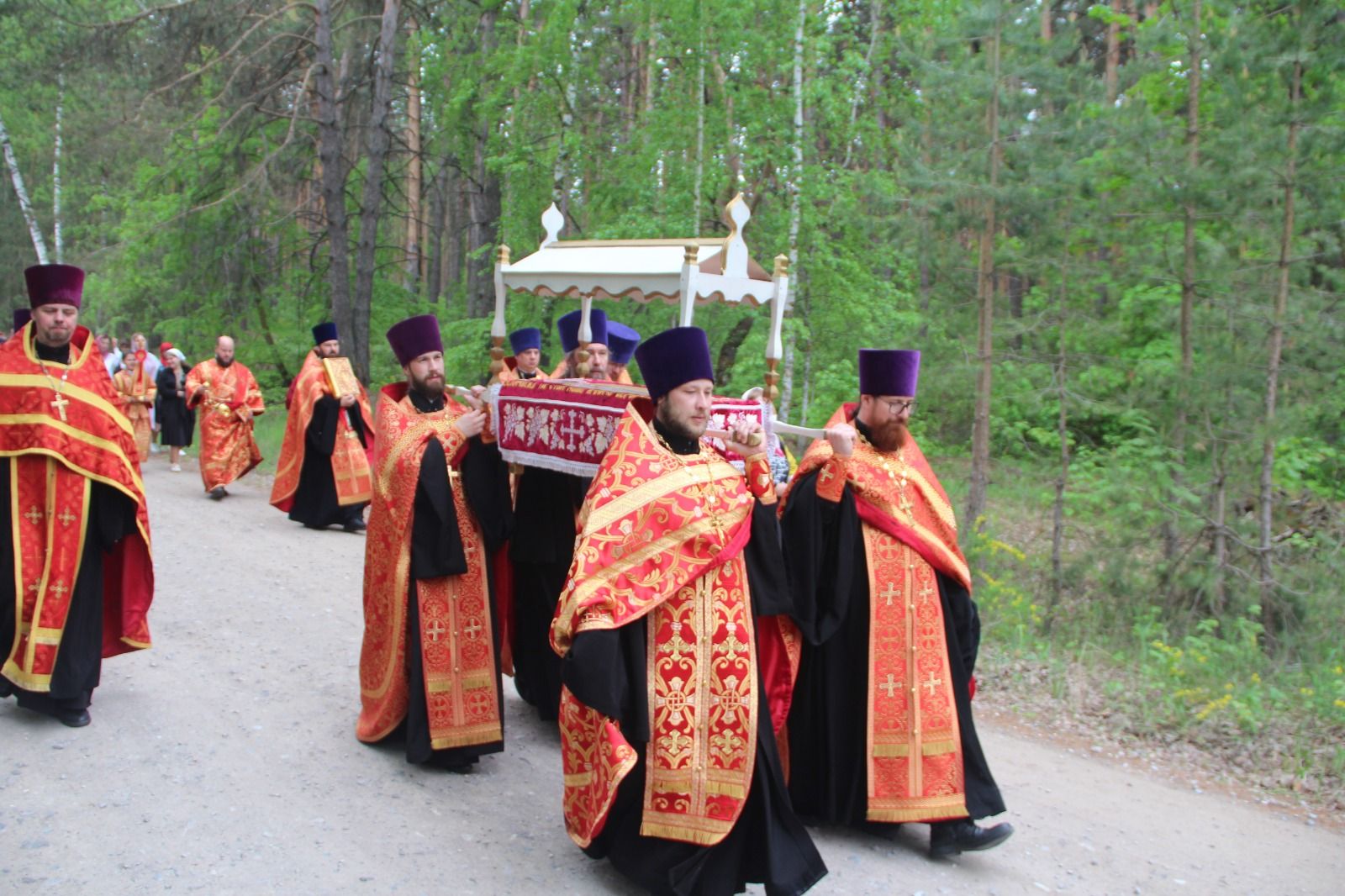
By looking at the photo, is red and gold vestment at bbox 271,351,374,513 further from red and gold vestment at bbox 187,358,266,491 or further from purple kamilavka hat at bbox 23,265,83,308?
purple kamilavka hat at bbox 23,265,83,308

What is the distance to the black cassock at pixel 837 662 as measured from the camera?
4.76 metres

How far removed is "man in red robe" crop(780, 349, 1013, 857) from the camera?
469cm

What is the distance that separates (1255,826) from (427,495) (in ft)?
14.1

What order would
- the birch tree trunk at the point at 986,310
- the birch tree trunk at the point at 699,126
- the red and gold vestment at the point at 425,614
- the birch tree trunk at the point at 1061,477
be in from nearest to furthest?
the red and gold vestment at the point at 425,614 → the birch tree trunk at the point at 1061,477 → the birch tree trunk at the point at 986,310 → the birch tree trunk at the point at 699,126

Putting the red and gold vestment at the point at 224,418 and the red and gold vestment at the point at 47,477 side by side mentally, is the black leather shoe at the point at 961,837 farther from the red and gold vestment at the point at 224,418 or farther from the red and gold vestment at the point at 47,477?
the red and gold vestment at the point at 224,418

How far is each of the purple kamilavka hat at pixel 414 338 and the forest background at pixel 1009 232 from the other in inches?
172

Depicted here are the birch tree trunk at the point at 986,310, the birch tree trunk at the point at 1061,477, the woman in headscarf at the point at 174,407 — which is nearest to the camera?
the birch tree trunk at the point at 1061,477

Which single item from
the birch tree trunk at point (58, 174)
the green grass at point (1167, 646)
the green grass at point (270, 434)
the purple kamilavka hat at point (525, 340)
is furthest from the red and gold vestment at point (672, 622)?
the birch tree trunk at point (58, 174)

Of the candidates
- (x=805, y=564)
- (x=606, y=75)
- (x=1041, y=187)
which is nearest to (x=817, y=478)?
(x=805, y=564)

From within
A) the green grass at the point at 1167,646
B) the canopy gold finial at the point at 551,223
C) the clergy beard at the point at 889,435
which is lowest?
the green grass at the point at 1167,646

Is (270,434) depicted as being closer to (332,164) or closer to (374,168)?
(332,164)

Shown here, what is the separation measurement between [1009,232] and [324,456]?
7094 millimetres

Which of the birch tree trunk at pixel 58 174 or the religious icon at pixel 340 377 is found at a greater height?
the birch tree trunk at pixel 58 174

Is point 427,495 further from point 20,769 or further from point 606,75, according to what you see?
point 606,75
